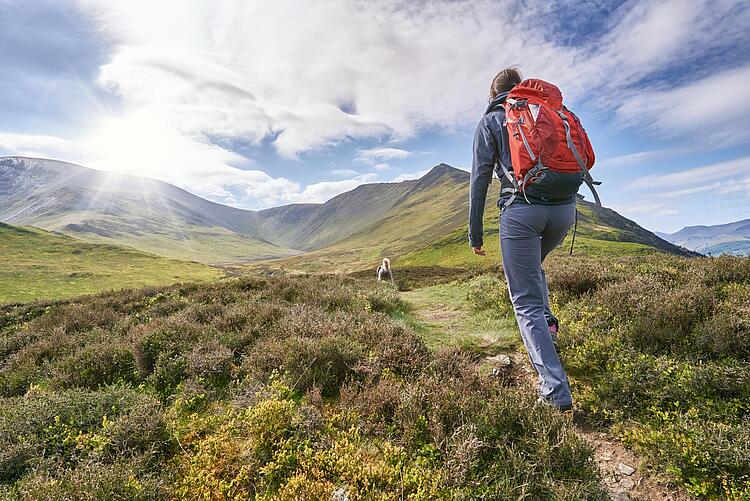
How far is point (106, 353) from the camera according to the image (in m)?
5.29

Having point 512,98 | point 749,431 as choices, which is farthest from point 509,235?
point 749,431

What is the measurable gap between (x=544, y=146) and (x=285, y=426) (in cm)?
382

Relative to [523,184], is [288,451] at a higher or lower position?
lower

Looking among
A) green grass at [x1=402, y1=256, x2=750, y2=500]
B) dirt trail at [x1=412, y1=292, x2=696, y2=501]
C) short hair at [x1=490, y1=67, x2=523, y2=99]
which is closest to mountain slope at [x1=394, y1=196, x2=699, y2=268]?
green grass at [x1=402, y1=256, x2=750, y2=500]

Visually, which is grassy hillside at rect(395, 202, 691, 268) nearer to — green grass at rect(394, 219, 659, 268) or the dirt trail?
green grass at rect(394, 219, 659, 268)

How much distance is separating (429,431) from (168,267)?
81.9 metres

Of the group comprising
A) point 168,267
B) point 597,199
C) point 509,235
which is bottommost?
point 168,267

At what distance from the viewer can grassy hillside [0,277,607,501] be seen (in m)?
2.65

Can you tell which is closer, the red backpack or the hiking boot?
the hiking boot

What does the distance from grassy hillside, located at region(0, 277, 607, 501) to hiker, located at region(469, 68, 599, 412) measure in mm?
560

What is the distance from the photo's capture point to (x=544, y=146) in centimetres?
350

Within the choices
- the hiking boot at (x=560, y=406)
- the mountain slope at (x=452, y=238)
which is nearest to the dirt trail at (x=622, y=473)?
the hiking boot at (x=560, y=406)

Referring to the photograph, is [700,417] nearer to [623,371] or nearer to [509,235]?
[623,371]

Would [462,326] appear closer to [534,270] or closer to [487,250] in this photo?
[534,270]
